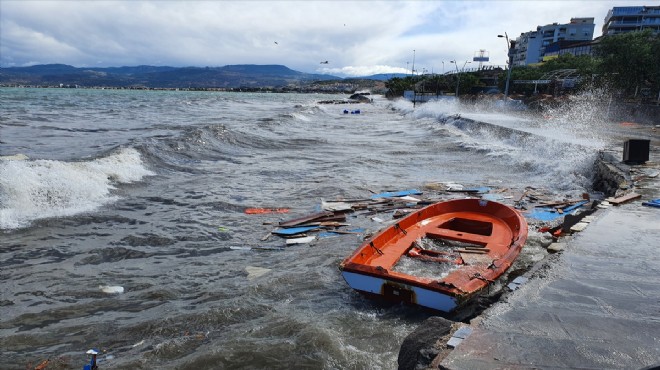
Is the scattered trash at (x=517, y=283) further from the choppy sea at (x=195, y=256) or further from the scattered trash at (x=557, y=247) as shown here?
the scattered trash at (x=557, y=247)

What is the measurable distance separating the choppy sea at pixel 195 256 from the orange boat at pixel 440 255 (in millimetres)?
484

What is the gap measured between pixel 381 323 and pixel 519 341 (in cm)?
210

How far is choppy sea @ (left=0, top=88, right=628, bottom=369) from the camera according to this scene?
5297mm

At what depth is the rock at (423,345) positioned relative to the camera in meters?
3.84

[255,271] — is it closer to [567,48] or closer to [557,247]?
[557,247]

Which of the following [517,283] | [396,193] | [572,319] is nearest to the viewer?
[572,319]

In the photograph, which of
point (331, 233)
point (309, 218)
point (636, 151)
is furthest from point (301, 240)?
point (636, 151)

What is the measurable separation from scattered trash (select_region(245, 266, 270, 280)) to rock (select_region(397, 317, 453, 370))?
374 centimetres

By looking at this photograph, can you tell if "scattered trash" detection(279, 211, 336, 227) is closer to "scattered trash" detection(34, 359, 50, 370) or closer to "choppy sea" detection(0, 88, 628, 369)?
"choppy sea" detection(0, 88, 628, 369)

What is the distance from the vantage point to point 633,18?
304ft

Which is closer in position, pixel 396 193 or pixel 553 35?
pixel 396 193

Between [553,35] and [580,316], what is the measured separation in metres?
138

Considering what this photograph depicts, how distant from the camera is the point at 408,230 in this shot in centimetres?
866

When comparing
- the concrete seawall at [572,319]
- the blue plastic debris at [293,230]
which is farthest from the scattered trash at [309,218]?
the concrete seawall at [572,319]
